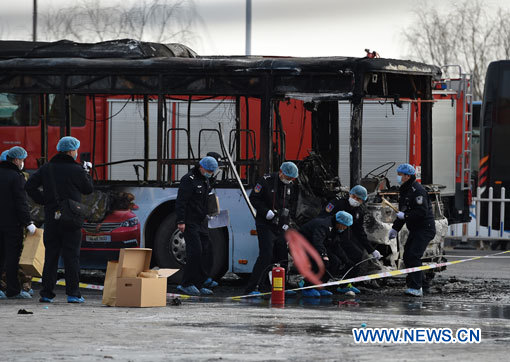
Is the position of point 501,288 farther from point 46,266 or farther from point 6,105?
point 6,105

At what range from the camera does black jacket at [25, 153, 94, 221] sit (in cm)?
1343

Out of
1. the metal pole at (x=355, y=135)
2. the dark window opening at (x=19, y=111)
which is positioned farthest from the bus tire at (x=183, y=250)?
the dark window opening at (x=19, y=111)

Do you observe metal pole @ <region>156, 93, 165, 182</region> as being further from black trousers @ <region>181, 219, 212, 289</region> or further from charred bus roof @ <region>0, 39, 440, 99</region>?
black trousers @ <region>181, 219, 212, 289</region>

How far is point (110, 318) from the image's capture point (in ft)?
39.0

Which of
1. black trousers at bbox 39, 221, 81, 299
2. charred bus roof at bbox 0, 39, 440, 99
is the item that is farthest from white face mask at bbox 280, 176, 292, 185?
black trousers at bbox 39, 221, 81, 299

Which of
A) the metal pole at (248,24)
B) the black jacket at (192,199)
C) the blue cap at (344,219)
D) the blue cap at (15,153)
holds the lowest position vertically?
the blue cap at (344,219)

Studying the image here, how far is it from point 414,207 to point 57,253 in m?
4.60

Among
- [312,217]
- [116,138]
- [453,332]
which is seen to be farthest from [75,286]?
[116,138]

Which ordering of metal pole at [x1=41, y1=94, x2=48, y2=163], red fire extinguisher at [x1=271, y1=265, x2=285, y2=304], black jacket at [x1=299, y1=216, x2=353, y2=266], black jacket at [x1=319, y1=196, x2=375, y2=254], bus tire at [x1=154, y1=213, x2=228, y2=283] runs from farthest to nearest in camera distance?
metal pole at [x1=41, y1=94, x2=48, y2=163]
bus tire at [x1=154, y1=213, x2=228, y2=283]
black jacket at [x1=319, y1=196, x2=375, y2=254]
black jacket at [x1=299, y1=216, x2=353, y2=266]
red fire extinguisher at [x1=271, y1=265, x2=285, y2=304]

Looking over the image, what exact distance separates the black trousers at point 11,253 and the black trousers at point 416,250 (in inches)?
194

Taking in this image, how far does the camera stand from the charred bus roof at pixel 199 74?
15508mm

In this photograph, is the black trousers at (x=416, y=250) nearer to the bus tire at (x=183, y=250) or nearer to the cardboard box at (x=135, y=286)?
the bus tire at (x=183, y=250)

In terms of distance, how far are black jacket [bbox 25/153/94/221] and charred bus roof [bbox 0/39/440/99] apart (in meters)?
2.97

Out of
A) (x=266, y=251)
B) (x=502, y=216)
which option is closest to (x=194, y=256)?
(x=266, y=251)
